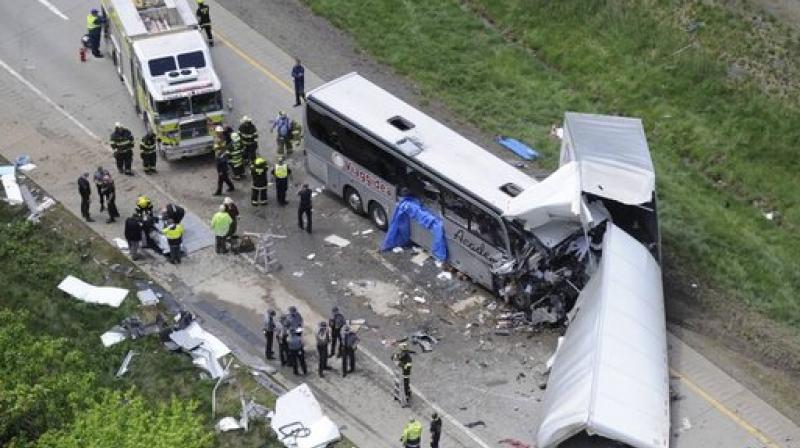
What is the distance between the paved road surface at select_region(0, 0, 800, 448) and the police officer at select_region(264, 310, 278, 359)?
12.5 inches

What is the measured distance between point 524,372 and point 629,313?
280cm

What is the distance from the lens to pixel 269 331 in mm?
27844

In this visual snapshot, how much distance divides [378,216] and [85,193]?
642 cm

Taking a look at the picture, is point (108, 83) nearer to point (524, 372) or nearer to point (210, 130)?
point (210, 130)

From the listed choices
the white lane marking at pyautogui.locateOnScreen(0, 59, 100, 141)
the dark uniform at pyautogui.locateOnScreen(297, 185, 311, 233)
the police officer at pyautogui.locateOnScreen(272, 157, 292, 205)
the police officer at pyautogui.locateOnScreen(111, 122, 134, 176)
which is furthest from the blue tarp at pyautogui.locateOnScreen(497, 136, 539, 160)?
the white lane marking at pyautogui.locateOnScreen(0, 59, 100, 141)

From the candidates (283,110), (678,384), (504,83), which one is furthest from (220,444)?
(504,83)

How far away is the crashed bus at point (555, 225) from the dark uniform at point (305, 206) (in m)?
1.21

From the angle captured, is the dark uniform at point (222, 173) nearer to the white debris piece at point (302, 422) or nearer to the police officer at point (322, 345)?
the police officer at point (322, 345)

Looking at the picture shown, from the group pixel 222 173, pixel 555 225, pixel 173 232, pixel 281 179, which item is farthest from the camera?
pixel 222 173

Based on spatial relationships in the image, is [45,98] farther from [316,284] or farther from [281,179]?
[316,284]

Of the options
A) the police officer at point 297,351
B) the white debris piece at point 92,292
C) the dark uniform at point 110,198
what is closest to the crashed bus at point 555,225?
the police officer at point 297,351

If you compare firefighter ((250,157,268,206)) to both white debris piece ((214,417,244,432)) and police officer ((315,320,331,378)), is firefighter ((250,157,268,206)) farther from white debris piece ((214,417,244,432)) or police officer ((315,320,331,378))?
white debris piece ((214,417,244,432))

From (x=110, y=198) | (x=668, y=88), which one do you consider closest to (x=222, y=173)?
(x=110, y=198)

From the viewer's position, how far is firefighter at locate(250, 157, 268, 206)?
32.2 m
